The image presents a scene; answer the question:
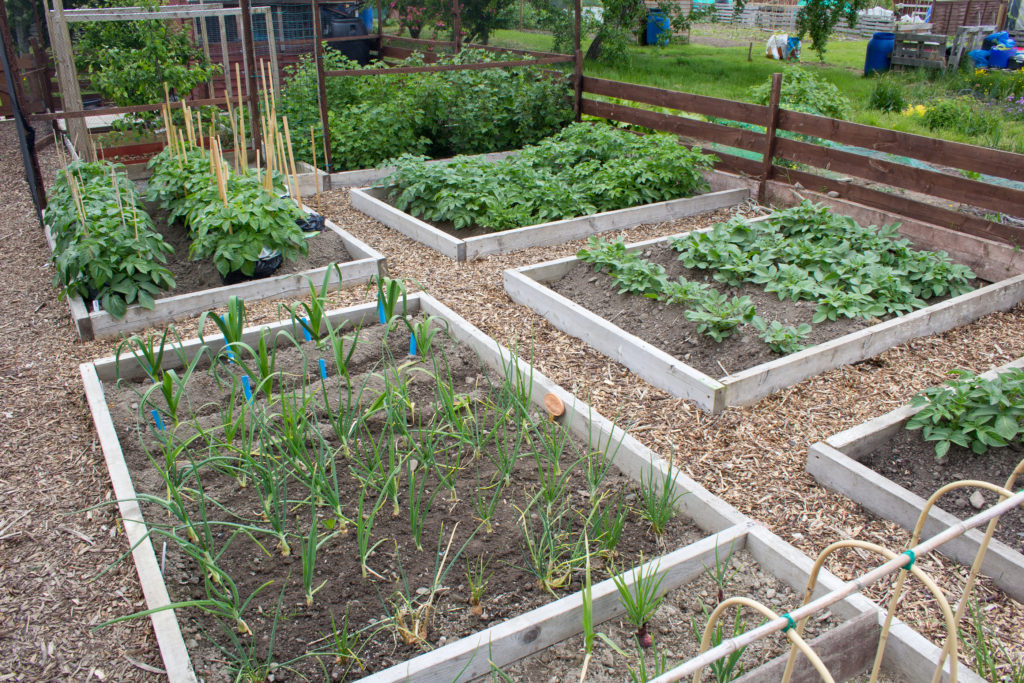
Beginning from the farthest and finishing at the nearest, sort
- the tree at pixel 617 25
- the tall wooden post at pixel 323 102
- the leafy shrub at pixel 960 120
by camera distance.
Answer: the tree at pixel 617 25
the leafy shrub at pixel 960 120
the tall wooden post at pixel 323 102

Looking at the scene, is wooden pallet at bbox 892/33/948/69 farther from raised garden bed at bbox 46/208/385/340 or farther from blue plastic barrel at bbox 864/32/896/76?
raised garden bed at bbox 46/208/385/340

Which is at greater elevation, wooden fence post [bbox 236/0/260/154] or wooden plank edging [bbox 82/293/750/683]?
wooden fence post [bbox 236/0/260/154]

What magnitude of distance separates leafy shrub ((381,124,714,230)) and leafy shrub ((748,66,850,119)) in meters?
1.21

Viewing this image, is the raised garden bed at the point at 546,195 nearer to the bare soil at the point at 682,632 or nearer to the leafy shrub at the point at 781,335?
the leafy shrub at the point at 781,335

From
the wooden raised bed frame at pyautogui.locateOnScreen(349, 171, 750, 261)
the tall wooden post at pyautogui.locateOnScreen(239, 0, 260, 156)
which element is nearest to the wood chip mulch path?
the wooden raised bed frame at pyautogui.locateOnScreen(349, 171, 750, 261)

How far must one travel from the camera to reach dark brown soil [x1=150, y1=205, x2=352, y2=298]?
17.5ft

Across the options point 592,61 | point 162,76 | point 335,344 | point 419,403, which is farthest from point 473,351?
point 592,61

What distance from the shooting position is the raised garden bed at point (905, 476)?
289 centimetres

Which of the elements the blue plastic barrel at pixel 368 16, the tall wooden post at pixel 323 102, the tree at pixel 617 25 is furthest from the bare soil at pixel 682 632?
the tree at pixel 617 25

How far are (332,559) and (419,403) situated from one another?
1.13m

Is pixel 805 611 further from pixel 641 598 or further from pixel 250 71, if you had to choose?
pixel 250 71

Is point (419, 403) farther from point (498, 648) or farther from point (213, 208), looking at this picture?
point (213, 208)

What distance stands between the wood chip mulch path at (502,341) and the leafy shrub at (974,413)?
18.0 inches

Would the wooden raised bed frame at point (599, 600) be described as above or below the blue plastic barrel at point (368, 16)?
below
